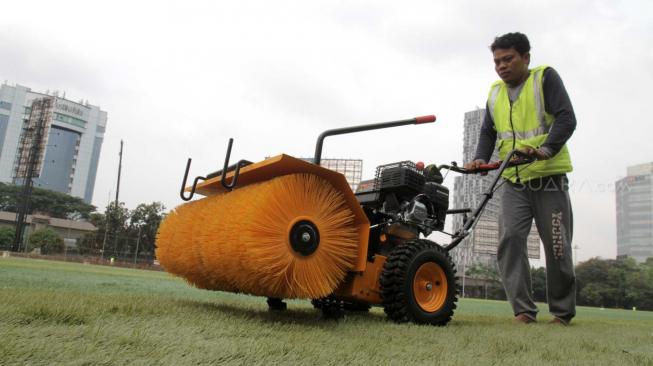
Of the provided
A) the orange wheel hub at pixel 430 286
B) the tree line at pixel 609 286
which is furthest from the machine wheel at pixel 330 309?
the tree line at pixel 609 286

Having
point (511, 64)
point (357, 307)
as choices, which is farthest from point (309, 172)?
point (511, 64)

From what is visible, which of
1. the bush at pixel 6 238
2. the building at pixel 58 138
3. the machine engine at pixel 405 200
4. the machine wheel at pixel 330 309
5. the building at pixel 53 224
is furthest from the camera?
the building at pixel 58 138

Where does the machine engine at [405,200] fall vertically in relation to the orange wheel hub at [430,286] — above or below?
above

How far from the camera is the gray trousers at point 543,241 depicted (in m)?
3.89

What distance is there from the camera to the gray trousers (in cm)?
389

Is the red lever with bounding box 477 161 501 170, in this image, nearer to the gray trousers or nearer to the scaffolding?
the gray trousers

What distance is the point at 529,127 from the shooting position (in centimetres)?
395

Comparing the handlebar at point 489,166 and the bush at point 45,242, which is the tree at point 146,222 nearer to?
the bush at point 45,242

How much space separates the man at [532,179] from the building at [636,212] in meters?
86.9

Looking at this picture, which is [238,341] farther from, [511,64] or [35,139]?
[35,139]

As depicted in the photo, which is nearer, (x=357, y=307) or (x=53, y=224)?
(x=357, y=307)

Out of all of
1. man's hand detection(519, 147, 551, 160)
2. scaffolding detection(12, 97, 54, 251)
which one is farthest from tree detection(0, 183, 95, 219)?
man's hand detection(519, 147, 551, 160)

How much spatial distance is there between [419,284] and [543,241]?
5.15 feet

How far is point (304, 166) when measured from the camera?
8.13 ft
